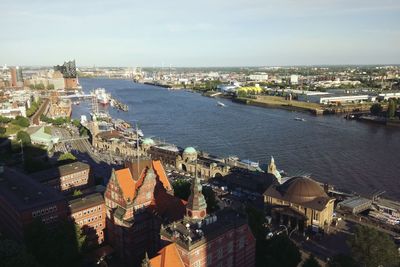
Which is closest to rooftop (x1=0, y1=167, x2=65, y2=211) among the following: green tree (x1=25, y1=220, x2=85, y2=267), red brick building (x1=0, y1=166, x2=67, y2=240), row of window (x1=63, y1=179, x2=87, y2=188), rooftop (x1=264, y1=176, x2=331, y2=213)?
red brick building (x1=0, y1=166, x2=67, y2=240)

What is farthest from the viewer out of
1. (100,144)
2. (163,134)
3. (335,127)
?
(335,127)

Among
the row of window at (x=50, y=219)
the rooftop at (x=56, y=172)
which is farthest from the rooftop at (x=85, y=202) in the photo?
the rooftop at (x=56, y=172)

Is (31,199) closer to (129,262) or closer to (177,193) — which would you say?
(129,262)

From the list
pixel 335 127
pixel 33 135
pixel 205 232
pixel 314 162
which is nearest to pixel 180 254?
pixel 205 232

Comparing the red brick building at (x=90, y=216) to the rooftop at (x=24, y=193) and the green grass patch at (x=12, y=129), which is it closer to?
the rooftop at (x=24, y=193)

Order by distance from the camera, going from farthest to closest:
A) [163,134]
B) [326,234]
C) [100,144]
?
[163,134] → [100,144] → [326,234]

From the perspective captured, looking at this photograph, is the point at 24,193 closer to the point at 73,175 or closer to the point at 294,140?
the point at 73,175

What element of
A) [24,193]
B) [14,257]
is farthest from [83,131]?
[14,257]
